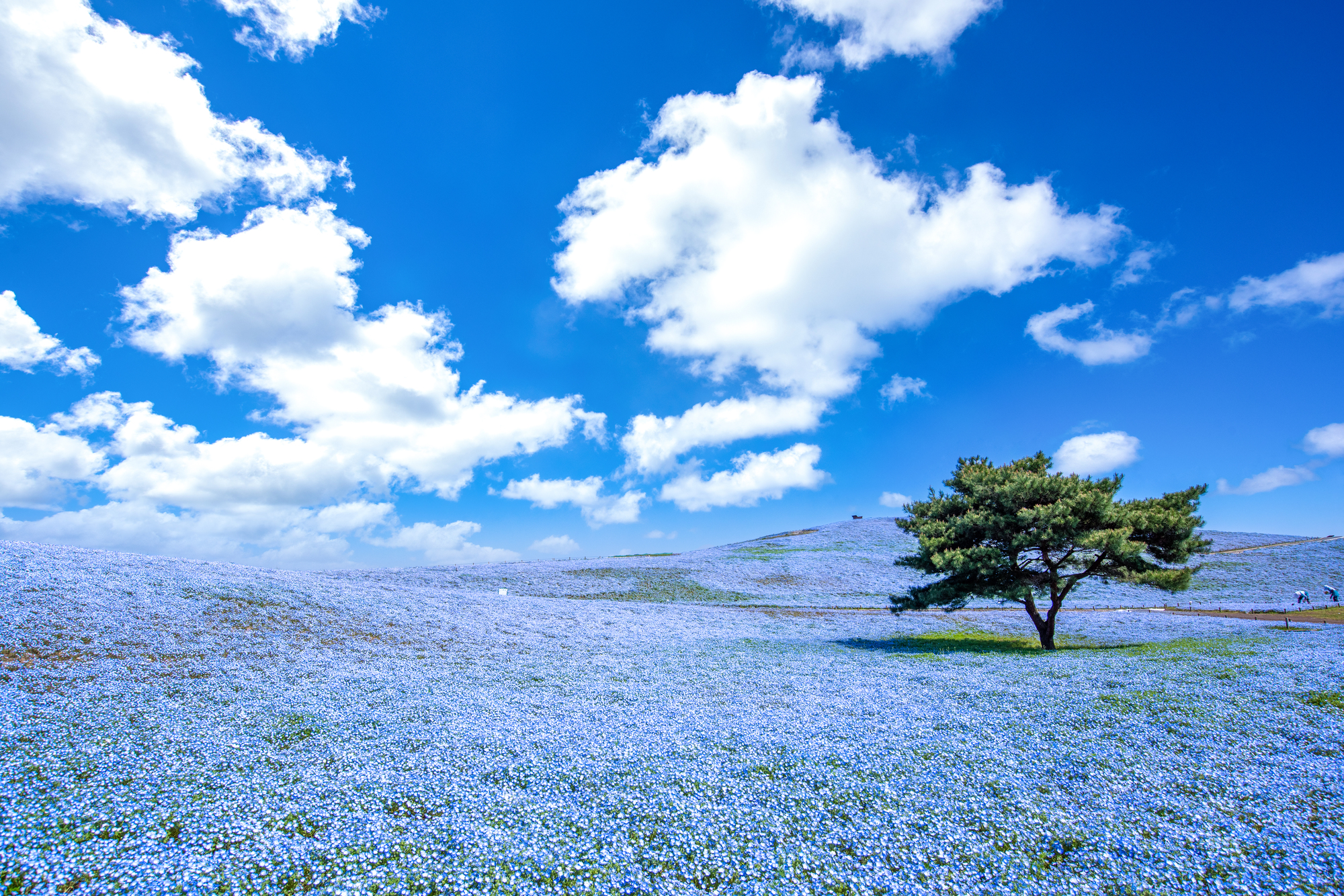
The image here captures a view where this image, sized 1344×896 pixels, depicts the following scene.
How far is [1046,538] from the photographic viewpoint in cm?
2097

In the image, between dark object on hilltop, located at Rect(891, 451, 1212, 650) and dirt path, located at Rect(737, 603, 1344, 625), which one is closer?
dark object on hilltop, located at Rect(891, 451, 1212, 650)

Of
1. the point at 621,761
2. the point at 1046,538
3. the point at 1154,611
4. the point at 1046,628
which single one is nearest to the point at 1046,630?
the point at 1046,628

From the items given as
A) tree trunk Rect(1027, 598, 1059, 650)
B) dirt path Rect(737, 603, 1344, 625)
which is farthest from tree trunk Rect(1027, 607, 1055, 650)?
dirt path Rect(737, 603, 1344, 625)

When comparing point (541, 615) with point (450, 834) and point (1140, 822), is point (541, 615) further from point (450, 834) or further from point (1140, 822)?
point (1140, 822)

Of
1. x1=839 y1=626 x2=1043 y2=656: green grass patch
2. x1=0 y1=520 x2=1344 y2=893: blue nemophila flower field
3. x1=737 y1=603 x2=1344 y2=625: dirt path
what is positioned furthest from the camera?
x1=737 y1=603 x2=1344 y2=625: dirt path

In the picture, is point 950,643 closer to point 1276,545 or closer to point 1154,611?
point 1154,611

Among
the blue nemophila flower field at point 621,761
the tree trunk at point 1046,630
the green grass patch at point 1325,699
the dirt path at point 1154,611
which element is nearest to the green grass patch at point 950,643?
the tree trunk at point 1046,630

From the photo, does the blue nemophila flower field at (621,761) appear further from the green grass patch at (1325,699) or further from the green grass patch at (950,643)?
the green grass patch at (950,643)

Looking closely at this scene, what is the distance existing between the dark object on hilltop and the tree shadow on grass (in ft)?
5.16

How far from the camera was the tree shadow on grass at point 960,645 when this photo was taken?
2181 cm

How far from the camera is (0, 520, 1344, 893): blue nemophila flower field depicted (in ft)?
21.8

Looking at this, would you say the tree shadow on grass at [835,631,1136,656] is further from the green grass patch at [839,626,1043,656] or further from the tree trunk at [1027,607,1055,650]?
the tree trunk at [1027,607,1055,650]

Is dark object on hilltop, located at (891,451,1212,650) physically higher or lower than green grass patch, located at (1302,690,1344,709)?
higher

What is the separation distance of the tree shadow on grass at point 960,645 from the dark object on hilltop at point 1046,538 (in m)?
1.57
